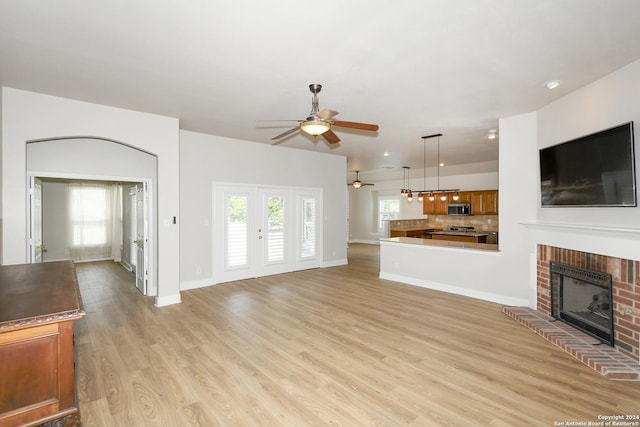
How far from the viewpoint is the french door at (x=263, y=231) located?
6.21 m

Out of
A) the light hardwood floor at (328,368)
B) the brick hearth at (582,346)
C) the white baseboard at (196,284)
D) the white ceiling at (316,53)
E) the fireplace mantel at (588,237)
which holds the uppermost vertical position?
the white ceiling at (316,53)

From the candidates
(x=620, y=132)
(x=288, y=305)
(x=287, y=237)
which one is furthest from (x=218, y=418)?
(x=287, y=237)

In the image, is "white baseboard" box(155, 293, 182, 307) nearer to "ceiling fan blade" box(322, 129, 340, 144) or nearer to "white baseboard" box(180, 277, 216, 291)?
"white baseboard" box(180, 277, 216, 291)

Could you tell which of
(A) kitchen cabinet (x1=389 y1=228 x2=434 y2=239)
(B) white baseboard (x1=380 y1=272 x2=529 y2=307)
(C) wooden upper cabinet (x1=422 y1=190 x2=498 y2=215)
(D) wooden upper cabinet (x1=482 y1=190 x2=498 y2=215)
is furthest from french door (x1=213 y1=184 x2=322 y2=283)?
(D) wooden upper cabinet (x1=482 y1=190 x2=498 y2=215)

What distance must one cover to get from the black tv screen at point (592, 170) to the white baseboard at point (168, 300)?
571 cm

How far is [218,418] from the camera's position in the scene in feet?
7.32

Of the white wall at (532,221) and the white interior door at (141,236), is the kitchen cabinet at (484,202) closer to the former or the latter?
the white wall at (532,221)

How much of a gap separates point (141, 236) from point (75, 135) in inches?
87.9

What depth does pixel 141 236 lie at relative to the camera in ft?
18.9

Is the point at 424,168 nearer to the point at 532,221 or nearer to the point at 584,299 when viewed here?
the point at 532,221

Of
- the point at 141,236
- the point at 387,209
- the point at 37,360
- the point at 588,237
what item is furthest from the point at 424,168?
the point at 37,360

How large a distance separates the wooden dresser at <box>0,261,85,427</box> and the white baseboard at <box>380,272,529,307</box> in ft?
17.3

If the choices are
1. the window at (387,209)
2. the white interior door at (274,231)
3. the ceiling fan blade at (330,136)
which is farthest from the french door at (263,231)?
the window at (387,209)

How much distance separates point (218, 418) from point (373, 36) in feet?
10.6
